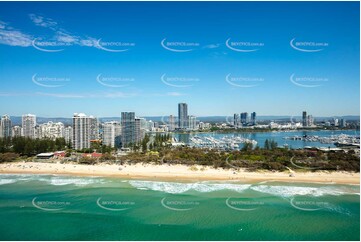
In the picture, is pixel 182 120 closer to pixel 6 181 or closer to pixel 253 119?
pixel 253 119

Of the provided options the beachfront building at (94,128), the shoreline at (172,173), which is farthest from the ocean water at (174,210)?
the beachfront building at (94,128)

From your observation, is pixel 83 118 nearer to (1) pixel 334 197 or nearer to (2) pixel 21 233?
(2) pixel 21 233

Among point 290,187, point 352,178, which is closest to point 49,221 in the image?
point 290,187

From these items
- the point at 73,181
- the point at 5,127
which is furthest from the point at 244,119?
the point at 5,127

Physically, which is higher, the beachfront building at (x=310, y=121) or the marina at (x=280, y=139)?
the beachfront building at (x=310, y=121)

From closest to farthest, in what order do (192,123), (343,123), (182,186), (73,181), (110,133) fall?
(182,186) < (73,181) < (343,123) < (110,133) < (192,123)

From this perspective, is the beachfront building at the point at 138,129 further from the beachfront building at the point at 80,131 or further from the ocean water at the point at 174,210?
the ocean water at the point at 174,210
